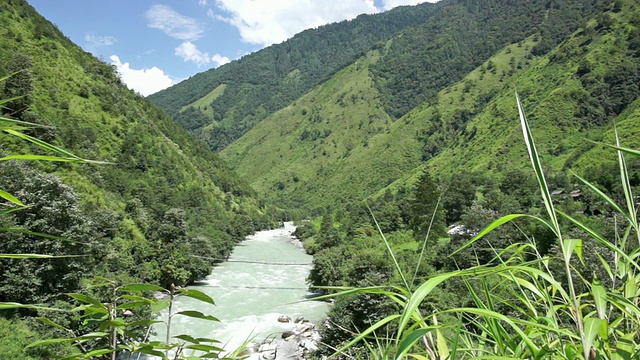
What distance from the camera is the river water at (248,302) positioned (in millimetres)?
21422

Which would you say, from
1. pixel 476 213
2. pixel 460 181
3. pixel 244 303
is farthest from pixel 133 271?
pixel 460 181

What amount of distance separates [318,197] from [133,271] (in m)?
90.0

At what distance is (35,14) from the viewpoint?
152ft

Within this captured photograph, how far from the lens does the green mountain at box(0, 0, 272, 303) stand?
17.9m

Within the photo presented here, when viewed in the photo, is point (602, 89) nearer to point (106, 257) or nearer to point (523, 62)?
point (523, 62)

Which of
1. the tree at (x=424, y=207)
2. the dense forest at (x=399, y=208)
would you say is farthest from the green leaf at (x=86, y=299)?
the tree at (x=424, y=207)

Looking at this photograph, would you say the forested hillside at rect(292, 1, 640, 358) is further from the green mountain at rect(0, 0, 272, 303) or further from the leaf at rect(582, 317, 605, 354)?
the green mountain at rect(0, 0, 272, 303)

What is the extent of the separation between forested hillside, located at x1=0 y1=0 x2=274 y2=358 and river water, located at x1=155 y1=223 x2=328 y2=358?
9.16 ft

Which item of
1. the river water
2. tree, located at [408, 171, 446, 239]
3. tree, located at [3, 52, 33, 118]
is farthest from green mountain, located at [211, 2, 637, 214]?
tree, located at [3, 52, 33, 118]

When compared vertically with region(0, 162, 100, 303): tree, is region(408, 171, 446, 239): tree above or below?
below

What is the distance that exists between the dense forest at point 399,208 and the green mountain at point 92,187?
158mm

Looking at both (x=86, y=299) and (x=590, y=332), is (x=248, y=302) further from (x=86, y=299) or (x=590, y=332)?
(x=590, y=332)

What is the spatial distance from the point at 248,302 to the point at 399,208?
79.4 ft

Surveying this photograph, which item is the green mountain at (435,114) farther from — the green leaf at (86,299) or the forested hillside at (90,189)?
the forested hillside at (90,189)
